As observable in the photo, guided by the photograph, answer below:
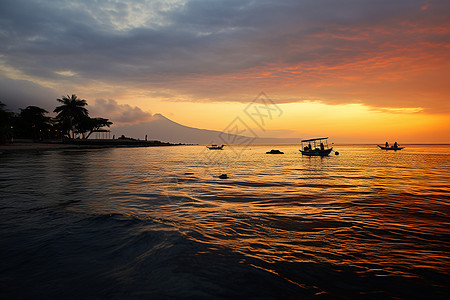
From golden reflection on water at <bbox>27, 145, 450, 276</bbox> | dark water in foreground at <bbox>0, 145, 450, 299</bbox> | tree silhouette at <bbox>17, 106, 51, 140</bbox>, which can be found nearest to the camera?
dark water in foreground at <bbox>0, 145, 450, 299</bbox>

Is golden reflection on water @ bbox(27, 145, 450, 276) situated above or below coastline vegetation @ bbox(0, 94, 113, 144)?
below

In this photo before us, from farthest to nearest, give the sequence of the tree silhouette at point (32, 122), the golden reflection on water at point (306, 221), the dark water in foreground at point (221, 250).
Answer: the tree silhouette at point (32, 122)
the golden reflection on water at point (306, 221)
the dark water in foreground at point (221, 250)

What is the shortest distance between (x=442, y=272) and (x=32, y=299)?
7453 mm

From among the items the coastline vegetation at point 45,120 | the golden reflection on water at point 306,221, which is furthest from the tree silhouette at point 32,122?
the golden reflection on water at point 306,221

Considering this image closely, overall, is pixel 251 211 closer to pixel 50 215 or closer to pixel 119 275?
pixel 119 275

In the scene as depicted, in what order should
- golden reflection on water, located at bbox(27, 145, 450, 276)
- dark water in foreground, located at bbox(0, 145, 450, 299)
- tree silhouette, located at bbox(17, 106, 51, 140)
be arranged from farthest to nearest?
tree silhouette, located at bbox(17, 106, 51, 140) < golden reflection on water, located at bbox(27, 145, 450, 276) < dark water in foreground, located at bbox(0, 145, 450, 299)

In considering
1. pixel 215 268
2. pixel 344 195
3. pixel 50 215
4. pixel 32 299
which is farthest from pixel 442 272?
pixel 50 215

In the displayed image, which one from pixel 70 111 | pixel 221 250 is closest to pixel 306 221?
pixel 221 250

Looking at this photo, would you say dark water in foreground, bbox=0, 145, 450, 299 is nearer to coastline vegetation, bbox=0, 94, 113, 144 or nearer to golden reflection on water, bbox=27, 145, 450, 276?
golden reflection on water, bbox=27, 145, 450, 276

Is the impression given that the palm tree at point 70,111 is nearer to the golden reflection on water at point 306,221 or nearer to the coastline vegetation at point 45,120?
the coastline vegetation at point 45,120

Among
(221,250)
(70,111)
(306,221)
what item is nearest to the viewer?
(221,250)

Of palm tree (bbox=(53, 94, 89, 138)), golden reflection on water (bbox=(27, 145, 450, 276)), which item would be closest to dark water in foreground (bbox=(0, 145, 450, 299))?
golden reflection on water (bbox=(27, 145, 450, 276))

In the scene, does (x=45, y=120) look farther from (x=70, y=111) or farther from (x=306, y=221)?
(x=306, y=221)

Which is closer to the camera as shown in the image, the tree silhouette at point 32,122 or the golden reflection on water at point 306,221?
the golden reflection on water at point 306,221
